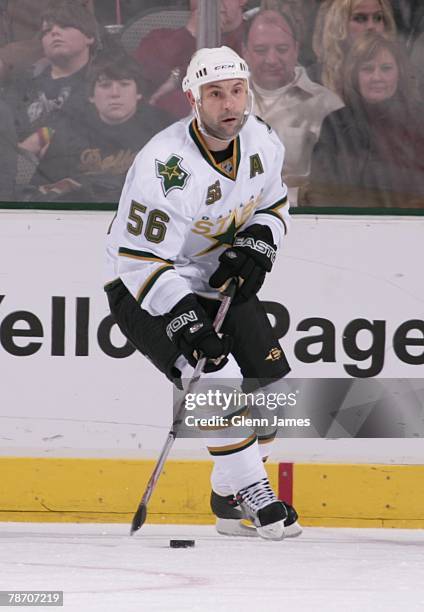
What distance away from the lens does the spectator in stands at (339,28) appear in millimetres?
4711

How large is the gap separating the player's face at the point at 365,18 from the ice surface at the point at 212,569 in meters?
1.60

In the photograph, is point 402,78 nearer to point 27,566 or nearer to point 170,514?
point 170,514

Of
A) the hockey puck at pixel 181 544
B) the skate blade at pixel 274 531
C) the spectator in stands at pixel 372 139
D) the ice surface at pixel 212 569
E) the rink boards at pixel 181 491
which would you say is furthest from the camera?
the spectator in stands at pixel 372 139

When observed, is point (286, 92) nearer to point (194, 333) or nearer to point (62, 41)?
point (62, 41)

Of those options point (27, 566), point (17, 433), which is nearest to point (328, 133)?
point (17, 433)

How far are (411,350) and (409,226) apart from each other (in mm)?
397

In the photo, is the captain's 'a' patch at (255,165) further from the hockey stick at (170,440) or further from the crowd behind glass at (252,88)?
the crowd behind glass at (252,88)

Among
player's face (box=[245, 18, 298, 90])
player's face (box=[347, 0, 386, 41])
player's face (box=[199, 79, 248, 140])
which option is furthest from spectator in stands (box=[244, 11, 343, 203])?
player's face (box=[199, 79, 248, 140])

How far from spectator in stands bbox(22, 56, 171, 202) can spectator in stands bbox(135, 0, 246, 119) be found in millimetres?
40

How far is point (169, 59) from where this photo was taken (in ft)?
15.5

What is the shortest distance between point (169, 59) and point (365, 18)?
649 mm

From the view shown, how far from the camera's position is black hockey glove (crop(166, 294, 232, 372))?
12.4 ft

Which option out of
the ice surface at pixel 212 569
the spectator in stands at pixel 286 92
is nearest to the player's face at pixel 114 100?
the spectator in stands at pixel 286 92
